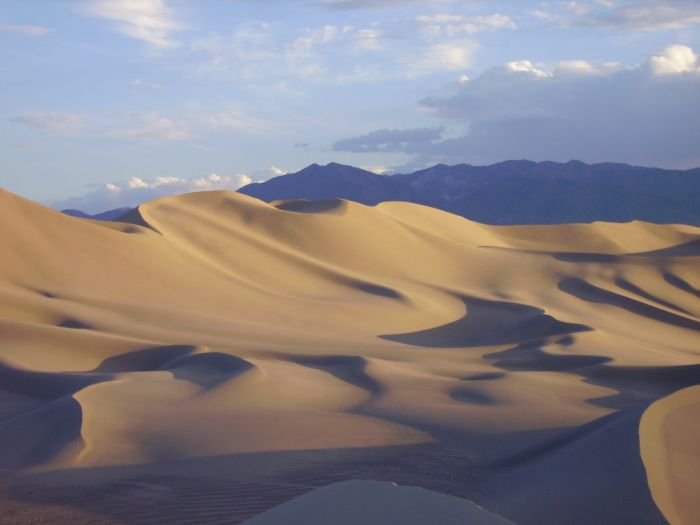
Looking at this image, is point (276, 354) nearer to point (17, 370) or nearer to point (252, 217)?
point (17, 370)

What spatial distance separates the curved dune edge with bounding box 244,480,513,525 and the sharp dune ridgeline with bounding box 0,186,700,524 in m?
0.02

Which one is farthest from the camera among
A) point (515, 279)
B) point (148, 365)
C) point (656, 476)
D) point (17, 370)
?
point (515, 279)

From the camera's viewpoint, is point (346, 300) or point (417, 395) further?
point (346, 300)

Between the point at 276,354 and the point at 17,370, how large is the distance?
480 cm

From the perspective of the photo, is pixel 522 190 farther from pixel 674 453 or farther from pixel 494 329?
pixel 674 453

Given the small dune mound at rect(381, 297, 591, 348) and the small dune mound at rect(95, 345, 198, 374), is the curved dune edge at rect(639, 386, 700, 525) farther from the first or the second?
the small dune mound at rect(381, 297, 591, 348)

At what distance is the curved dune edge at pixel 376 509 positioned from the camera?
19.7 feet

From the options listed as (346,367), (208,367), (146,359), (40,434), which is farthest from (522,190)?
(40,434)

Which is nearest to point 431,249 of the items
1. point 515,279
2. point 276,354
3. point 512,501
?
point 515,279

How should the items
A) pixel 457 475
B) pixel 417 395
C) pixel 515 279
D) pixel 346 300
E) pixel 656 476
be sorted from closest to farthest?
pixel 656 476
pixel 457 475
pixel 417 395
pixel 346 300
pixel 515 279

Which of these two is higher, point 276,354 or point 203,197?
point 203,197

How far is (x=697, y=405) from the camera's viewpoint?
1077 cm

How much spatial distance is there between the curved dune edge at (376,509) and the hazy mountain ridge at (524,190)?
108 metres

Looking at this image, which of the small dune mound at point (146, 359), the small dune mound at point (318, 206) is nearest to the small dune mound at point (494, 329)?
the small dune mound at point (146, 359)
